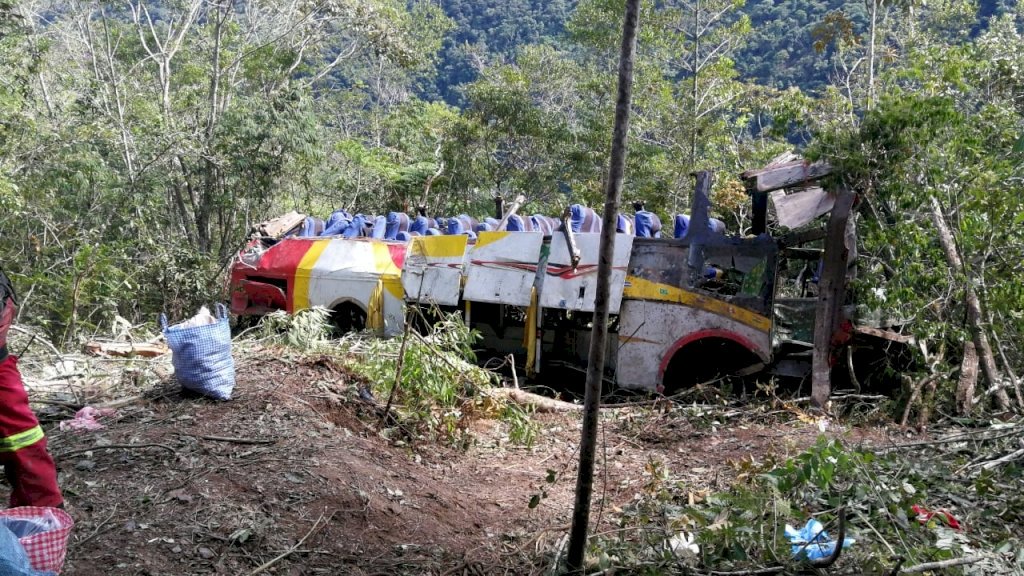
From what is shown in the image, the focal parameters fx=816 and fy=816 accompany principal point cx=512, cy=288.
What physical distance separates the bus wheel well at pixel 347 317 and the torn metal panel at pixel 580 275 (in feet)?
9.43

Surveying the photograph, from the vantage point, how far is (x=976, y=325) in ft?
20.6

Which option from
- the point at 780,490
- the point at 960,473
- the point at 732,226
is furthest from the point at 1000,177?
the point at 732,226

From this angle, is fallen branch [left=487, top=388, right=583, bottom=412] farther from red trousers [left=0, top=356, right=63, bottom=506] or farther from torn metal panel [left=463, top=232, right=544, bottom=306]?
red trousers [left=0, top=356, right=63, bottom=506]

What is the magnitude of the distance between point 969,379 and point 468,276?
4645mm

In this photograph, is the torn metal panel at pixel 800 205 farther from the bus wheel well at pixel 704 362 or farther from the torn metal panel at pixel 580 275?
the torn metal panel at pixel 580 275

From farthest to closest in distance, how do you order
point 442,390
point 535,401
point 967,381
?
point 535,401 → point 967,381 → point 442,390

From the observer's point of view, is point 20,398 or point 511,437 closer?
point 20,398

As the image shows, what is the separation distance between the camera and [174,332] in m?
5.28

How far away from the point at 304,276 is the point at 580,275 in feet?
13.0

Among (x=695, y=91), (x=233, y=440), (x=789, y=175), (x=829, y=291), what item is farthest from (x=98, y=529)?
(x=695, y=91)

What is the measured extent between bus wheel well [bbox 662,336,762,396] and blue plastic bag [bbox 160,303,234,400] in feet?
12.7

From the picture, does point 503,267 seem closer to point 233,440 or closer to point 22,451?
point 233,440

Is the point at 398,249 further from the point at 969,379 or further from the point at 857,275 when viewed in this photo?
the point at 969,379

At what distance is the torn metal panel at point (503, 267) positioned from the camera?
812cm
